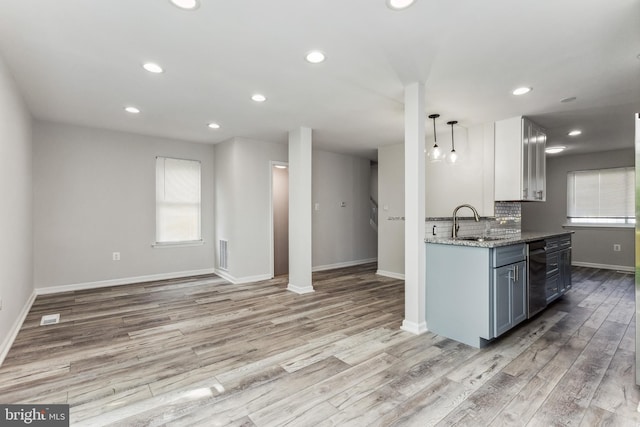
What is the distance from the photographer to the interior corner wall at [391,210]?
18.3 feet

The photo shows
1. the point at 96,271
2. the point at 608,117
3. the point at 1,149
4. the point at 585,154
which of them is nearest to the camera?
the point at 1,149

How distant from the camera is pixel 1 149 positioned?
2.50 meters

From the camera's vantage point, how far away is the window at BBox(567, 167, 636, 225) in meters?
6.01

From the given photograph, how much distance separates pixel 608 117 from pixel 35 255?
776 cm

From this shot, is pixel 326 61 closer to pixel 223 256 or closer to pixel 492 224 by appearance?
pixel 492 224

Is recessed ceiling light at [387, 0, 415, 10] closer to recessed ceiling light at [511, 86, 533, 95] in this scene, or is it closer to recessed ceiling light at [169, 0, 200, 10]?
recessed ceiling light at [169, 0, 200, 10]

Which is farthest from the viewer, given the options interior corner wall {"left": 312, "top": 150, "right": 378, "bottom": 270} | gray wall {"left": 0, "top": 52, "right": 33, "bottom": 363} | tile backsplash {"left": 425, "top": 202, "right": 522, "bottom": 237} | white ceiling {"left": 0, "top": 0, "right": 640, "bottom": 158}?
interior corner wall {"left": 312, "top": 150, "right": 378, "bottom": 270}

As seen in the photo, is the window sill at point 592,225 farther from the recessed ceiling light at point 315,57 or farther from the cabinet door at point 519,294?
the recessed ceiling light at point 315,57

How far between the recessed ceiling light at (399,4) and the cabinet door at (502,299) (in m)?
2.14

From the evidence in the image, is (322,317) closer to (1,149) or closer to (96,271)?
(1,149)

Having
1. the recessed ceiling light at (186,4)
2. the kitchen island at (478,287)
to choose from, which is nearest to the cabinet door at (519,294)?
the kitchen island at (478,287)

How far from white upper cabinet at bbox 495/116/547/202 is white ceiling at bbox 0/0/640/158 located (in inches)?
9.5

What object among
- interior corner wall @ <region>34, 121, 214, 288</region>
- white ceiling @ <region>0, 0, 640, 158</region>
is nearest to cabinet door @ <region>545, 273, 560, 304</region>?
white ceiling @ <region>0, 0, 640, 158</region>

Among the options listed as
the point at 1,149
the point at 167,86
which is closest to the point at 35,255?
the point at 1,149
